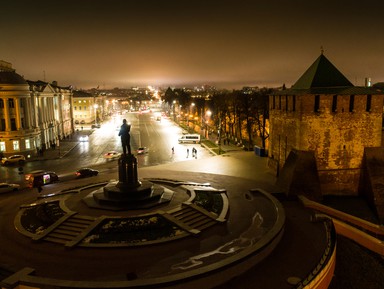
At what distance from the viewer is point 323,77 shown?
25.3 m

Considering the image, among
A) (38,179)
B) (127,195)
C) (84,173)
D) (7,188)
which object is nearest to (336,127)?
(127,195)

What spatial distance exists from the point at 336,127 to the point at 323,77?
165 inches

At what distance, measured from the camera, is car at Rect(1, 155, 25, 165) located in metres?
33.6

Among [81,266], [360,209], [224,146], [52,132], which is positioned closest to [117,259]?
[81,266]

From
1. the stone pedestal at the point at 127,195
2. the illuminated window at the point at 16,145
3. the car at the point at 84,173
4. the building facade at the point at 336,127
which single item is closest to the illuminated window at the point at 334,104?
the building facade at the point at 336,127

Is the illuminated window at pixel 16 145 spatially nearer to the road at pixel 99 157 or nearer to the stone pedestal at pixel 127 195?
the road at pixel 99 157

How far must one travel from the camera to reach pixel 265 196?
Answer: 65.2 ft

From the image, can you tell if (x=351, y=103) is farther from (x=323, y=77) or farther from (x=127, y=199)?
(x=127, y=199)

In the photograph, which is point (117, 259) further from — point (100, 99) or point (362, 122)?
point (100, 99)

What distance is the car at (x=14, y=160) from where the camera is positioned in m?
33.6

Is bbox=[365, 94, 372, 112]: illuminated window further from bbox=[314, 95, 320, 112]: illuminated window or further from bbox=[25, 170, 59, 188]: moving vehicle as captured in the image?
bbox=[25, 170, 59, 188]: moving vehicle

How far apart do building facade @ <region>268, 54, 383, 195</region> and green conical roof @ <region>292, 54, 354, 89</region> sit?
76mm

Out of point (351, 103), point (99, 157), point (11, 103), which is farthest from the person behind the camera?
point (99, 157)

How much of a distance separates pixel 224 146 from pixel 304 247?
1164 inches
